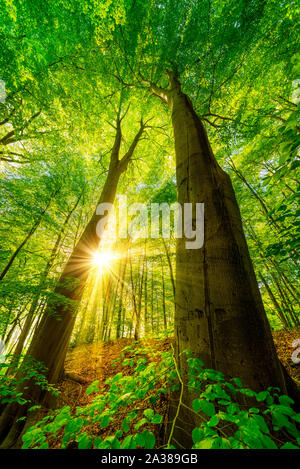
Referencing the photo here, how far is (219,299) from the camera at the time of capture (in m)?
1.08

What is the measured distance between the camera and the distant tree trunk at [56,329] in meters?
2.30

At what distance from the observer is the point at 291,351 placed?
3.39 m

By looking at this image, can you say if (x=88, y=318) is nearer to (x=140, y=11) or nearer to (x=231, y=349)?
(x=231, y=349)

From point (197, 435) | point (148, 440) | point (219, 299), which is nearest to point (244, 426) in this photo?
point (197, 435)

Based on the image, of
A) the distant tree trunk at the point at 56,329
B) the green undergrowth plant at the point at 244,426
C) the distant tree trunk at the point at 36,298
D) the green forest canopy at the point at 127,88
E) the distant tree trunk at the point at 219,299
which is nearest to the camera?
the green undergrowth plant at the point at 244,426

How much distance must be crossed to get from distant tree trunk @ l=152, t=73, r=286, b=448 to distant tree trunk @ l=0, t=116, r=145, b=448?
8.26ft

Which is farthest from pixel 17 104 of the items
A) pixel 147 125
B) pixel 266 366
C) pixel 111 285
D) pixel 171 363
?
pixel 111 285

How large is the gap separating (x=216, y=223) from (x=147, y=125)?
7.94m

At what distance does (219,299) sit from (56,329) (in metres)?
3.15

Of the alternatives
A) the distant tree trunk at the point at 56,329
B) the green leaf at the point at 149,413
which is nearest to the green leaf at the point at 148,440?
the green leaf at the point at 149,413

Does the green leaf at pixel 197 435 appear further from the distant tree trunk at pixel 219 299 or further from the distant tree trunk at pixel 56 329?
the distant tree trunk at pixel 56 329

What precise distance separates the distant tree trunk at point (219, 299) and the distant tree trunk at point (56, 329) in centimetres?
252

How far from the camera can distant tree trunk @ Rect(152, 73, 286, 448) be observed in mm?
917
